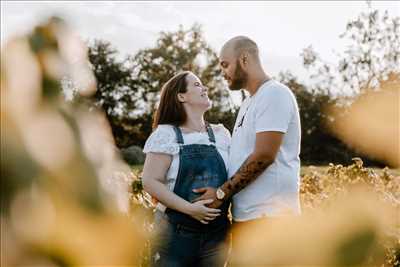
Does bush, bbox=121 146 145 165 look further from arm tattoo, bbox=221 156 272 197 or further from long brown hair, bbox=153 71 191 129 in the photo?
arm tattoo, bbox=221 156 272 197

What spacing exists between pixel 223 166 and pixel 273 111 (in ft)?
1.76

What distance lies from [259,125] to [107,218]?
3036mm

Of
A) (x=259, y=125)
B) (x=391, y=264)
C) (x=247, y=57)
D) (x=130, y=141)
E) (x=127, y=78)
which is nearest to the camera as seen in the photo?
(x=259, y=125)

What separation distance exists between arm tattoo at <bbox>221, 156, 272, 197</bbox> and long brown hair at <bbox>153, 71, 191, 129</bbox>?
0.64m

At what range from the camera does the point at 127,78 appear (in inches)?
1774

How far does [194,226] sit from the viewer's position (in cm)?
362

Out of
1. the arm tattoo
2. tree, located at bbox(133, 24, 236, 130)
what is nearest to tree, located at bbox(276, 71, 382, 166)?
tree, located at bbox(133, 24, 236, 130)

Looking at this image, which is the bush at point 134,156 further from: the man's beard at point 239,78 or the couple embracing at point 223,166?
the man's beard at point 239,78

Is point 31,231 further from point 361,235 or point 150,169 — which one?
point 150,169

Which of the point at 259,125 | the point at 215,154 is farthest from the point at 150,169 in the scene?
the point at 259,125

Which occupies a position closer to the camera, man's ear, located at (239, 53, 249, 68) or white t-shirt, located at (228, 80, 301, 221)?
white t-shirt, located at (228, 80, 301, 221)

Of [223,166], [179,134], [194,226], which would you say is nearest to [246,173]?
[223,166]

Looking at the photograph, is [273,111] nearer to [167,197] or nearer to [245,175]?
[245,175]

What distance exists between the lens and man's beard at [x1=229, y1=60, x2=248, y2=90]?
3.62m
